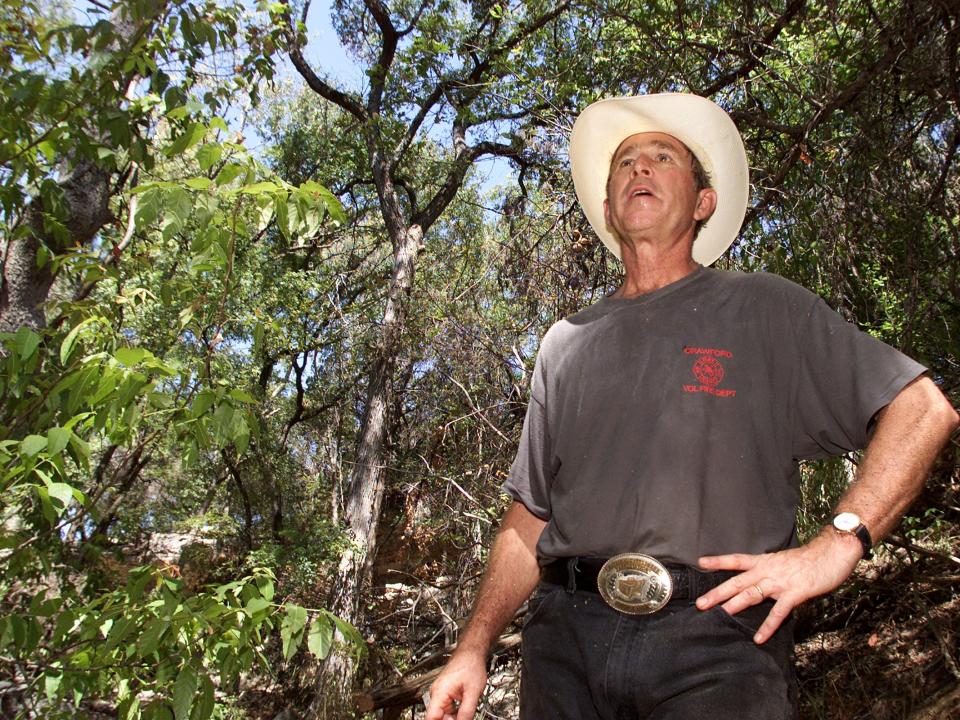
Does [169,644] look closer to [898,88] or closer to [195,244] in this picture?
[195,244]

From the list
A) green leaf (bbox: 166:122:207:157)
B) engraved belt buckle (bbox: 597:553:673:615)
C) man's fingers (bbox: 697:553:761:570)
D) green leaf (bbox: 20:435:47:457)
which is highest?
green leaf (bbox: 166:122:207:157)

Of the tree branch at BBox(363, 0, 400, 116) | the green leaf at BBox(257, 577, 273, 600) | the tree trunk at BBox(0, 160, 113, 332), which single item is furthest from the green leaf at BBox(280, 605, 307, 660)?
the tree branch at BBox(363, 0, 400, 116)

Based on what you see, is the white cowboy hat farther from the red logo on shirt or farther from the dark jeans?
the dark jeans

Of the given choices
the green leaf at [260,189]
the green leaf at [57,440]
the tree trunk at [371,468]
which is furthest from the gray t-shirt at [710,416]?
the tree trunk at [371,468]

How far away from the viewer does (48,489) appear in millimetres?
2275

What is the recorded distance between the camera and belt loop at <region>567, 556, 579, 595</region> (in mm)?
1841

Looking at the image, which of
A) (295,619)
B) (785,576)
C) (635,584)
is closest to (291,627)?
(295,619)

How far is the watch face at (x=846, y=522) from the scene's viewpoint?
61.6 inches

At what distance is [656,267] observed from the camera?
7.31ft

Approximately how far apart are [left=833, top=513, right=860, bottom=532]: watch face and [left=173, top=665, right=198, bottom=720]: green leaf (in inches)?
68.4

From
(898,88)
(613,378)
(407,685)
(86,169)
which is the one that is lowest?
(407,685)

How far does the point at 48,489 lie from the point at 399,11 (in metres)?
12.1

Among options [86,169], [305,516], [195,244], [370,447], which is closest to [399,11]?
[370,447]

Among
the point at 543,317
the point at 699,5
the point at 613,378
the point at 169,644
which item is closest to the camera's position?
the point at 613,378
